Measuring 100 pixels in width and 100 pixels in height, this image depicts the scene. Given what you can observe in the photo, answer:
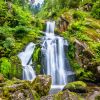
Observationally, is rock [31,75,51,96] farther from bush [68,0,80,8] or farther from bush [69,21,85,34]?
bush [68,0,80,8]

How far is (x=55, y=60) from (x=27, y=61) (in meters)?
2.43

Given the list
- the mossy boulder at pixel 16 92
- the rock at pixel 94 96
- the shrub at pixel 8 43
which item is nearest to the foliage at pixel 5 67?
the shrub at pixel 8 43

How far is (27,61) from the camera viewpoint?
22.5m

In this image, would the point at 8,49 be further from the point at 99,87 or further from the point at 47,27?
the point at 47,27

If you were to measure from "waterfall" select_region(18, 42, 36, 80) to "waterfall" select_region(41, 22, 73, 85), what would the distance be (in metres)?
1.07

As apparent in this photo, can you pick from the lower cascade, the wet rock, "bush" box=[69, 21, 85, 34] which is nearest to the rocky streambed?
the lower cascade

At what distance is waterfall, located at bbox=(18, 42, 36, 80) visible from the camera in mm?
21013

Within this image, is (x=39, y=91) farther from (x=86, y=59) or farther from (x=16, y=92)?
(x=86, y=59)

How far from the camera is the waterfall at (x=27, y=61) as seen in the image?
68.9 ft

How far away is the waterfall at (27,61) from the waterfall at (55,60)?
3.50 feet

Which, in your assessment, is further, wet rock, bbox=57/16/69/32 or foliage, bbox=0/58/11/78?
wet rock, bbox=57/16/69/32

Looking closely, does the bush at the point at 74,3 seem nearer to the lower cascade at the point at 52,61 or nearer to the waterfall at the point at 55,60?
the waterfall at the point at 55,60

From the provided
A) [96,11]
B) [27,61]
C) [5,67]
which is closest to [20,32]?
[27,61]

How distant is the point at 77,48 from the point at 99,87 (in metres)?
5.73
